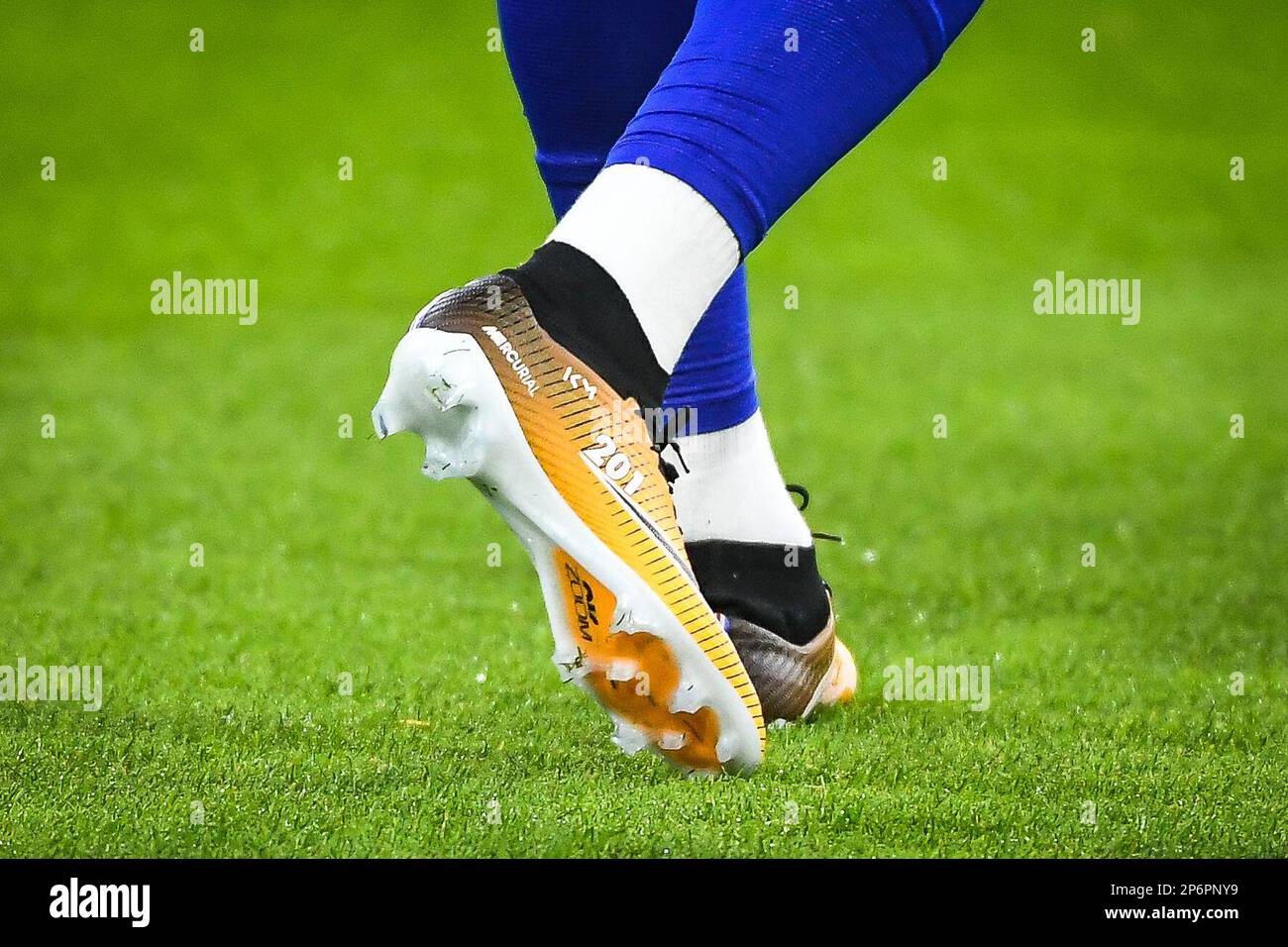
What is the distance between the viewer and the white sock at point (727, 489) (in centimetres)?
148

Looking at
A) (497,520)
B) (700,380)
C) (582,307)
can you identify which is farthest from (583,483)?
(497,520)

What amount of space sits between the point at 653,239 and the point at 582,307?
0.20 ft

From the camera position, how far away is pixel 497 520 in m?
2.48

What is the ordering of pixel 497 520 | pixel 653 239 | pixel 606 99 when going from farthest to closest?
pixel 497 520
pixel 606 99
pixel 653 239

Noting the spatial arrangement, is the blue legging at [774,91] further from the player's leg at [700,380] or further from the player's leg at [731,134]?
the player's leg at [700,380]

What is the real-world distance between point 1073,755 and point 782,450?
1.57 m

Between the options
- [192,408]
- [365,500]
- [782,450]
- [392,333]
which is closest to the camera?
[365,500]

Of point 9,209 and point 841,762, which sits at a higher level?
point 9,209

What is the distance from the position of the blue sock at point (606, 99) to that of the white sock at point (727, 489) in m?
0.01

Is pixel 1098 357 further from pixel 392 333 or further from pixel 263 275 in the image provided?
pixel 263 275

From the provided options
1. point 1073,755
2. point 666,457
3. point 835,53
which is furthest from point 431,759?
point 835,53

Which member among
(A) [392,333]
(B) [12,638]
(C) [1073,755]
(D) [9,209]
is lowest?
(C) [1073,755]

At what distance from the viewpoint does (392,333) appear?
3.96 metres

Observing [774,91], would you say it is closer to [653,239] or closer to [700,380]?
[653,239]
